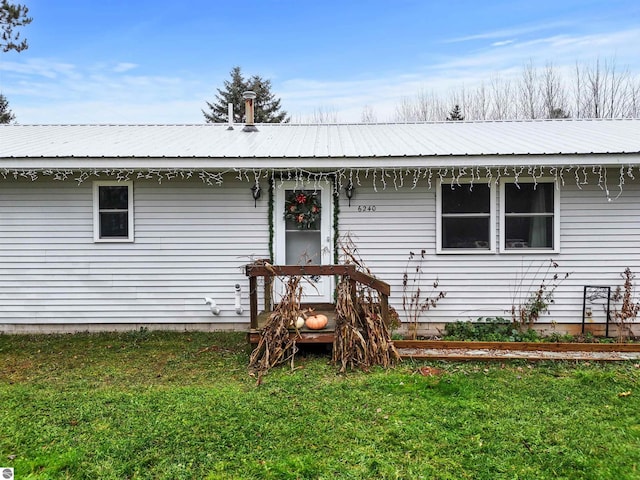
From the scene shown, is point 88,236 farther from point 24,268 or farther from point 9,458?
point 9,458

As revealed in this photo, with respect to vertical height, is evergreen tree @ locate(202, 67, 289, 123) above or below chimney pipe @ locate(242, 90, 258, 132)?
above

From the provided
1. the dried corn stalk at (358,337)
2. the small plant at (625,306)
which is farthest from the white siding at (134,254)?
the small plant at (625,306)

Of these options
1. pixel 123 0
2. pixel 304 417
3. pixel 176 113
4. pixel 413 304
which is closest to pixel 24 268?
pixel 304 417

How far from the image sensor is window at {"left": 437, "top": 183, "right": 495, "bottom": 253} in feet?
20.1

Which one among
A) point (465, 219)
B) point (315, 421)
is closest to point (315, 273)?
point (315, 421)

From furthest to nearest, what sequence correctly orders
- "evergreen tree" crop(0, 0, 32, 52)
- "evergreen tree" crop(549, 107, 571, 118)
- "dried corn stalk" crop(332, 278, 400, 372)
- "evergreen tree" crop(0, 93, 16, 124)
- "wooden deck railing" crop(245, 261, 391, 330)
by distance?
"evergreen tree" crop(0, 93, 16, 124)
"evergreen tree" crop(549, 107, 571, 118)
"evergreen tree" crop(0, 0, 32, 52)
"wooden deck railing" crop(245, 261, 391, 330)
"dried corn stalk" crop(332, 278, 400, 372)

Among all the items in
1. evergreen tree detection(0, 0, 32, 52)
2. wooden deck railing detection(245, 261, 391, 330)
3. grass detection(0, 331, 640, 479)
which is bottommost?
grass detection(0, 331, 640, 479)

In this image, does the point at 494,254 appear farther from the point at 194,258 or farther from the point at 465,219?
the point at 194,258

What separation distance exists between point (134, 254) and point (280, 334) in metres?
2.92

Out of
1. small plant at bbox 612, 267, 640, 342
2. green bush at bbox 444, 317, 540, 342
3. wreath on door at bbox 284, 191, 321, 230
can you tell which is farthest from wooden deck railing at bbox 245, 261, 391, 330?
small plant at bbox 612, 267, 640, 342

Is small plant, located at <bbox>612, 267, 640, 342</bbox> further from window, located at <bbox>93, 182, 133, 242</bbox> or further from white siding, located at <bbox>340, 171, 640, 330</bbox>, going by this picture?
window, located at <bbox>93, 182, 133, 242</bbox>

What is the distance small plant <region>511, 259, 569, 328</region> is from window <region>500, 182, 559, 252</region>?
340mm

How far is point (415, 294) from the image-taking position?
6.22m

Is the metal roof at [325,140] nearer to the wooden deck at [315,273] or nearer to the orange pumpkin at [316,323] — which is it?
the wooden deck at [315,273]
